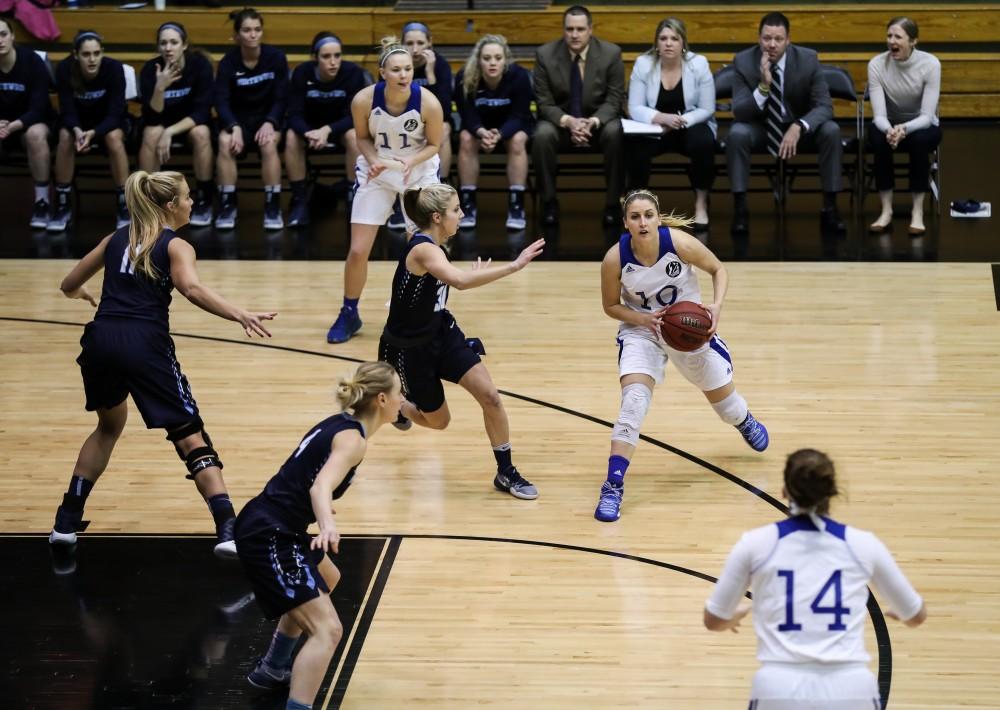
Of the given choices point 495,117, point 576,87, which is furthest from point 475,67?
point 576,87

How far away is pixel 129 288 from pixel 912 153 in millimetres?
6935

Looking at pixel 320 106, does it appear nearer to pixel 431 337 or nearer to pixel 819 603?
pixel 431 337

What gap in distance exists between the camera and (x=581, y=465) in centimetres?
627

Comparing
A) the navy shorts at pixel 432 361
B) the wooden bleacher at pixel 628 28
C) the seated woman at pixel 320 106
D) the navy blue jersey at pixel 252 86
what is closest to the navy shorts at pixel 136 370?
the navy shorts at pixel 432 361

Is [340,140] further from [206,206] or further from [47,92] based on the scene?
[47,92]

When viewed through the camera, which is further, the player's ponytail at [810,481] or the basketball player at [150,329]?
the basketball player at [150,329]

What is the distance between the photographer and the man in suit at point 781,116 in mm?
10461

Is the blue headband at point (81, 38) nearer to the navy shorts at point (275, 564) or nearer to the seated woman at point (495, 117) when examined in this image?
the seated woman at point (495, 117)

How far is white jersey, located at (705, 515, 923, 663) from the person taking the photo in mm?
3174

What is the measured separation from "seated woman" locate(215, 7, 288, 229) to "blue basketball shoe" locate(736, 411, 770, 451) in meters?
5.56

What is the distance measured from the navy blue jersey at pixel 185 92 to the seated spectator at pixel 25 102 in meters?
0.76

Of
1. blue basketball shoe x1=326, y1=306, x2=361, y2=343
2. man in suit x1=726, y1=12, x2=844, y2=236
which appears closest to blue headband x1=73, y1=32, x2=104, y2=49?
blue basketball shoe x1=326, y1=306, x2=361, y2=343

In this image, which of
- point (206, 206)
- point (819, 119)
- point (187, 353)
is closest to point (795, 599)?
point (187, 353)

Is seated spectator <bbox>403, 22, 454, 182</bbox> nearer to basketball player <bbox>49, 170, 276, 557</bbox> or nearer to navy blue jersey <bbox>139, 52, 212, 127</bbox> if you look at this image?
navy blue jersey <bbox>139, 52, 212, 127</bbox>
